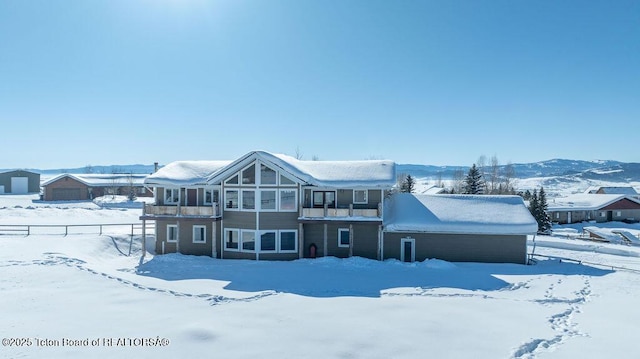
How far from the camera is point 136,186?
63.6 metres

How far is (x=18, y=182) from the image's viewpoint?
68.4 metres

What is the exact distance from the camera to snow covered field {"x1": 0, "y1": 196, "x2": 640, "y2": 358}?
9.66 metres

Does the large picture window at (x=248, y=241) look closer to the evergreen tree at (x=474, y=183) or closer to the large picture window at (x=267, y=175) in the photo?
the large picture window at (x=267, y=175)

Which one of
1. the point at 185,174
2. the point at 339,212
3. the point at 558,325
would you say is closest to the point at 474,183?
the point at 339,212

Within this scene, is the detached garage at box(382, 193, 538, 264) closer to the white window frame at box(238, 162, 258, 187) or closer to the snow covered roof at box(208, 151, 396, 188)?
the snow covered roof at box(208, 151, 396, 188)

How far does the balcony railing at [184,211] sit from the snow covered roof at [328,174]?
5.73ft

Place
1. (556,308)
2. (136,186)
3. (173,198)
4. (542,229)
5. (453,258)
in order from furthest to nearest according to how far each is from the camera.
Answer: (136,186), (542,229), (173,198), (453,258), (556,308)

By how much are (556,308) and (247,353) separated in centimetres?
1134

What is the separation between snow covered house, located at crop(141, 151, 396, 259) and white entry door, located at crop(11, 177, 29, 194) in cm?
6131

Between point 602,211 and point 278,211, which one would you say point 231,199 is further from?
point 602,211

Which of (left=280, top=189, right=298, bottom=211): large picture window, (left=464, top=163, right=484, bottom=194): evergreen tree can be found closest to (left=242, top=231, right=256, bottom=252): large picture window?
(left=280, top=189, right=298, bottom=211): large picture window

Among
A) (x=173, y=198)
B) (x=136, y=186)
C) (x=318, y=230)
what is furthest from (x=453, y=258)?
(x=136, y=186)

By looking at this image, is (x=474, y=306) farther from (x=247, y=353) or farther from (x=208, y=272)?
(x=208, y=272)

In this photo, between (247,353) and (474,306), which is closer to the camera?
(247,353)
